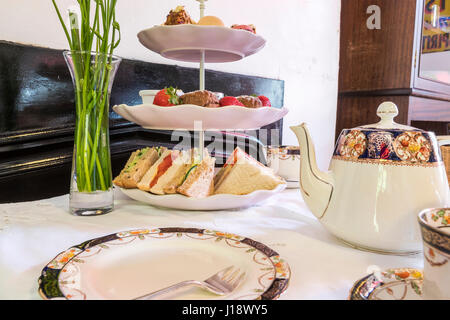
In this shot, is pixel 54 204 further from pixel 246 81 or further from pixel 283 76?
pixel 283 76

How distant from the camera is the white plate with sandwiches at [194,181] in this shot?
1.89 ft

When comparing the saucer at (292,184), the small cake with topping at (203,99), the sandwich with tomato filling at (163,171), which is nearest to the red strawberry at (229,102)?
the small cake with topping at (203,99)

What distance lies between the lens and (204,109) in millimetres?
551

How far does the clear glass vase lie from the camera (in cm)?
54

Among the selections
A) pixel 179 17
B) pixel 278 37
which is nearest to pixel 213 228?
pixel 179 17

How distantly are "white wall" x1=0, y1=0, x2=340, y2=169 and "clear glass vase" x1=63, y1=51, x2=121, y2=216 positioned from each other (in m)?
0.31

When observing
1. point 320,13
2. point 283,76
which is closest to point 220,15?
point 283,76

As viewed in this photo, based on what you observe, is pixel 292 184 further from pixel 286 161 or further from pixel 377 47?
pixel 377 47

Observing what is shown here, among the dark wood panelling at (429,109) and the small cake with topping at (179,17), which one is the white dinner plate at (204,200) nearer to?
the small cake with topping at (179,17)

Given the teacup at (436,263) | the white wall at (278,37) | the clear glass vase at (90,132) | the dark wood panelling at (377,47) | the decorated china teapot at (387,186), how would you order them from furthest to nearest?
the dark wood panelling at (377,47) → the white wall at (278,37) → the clear glass vase at (90,132) → the decorated china teapot at (387,186) → the teacup at (436,263)

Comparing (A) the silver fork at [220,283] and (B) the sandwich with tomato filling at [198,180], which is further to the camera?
(B) the sandwich with tomato filling at [198,180]

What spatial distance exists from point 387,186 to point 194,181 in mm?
313

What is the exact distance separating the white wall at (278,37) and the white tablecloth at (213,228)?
16.0 inches
